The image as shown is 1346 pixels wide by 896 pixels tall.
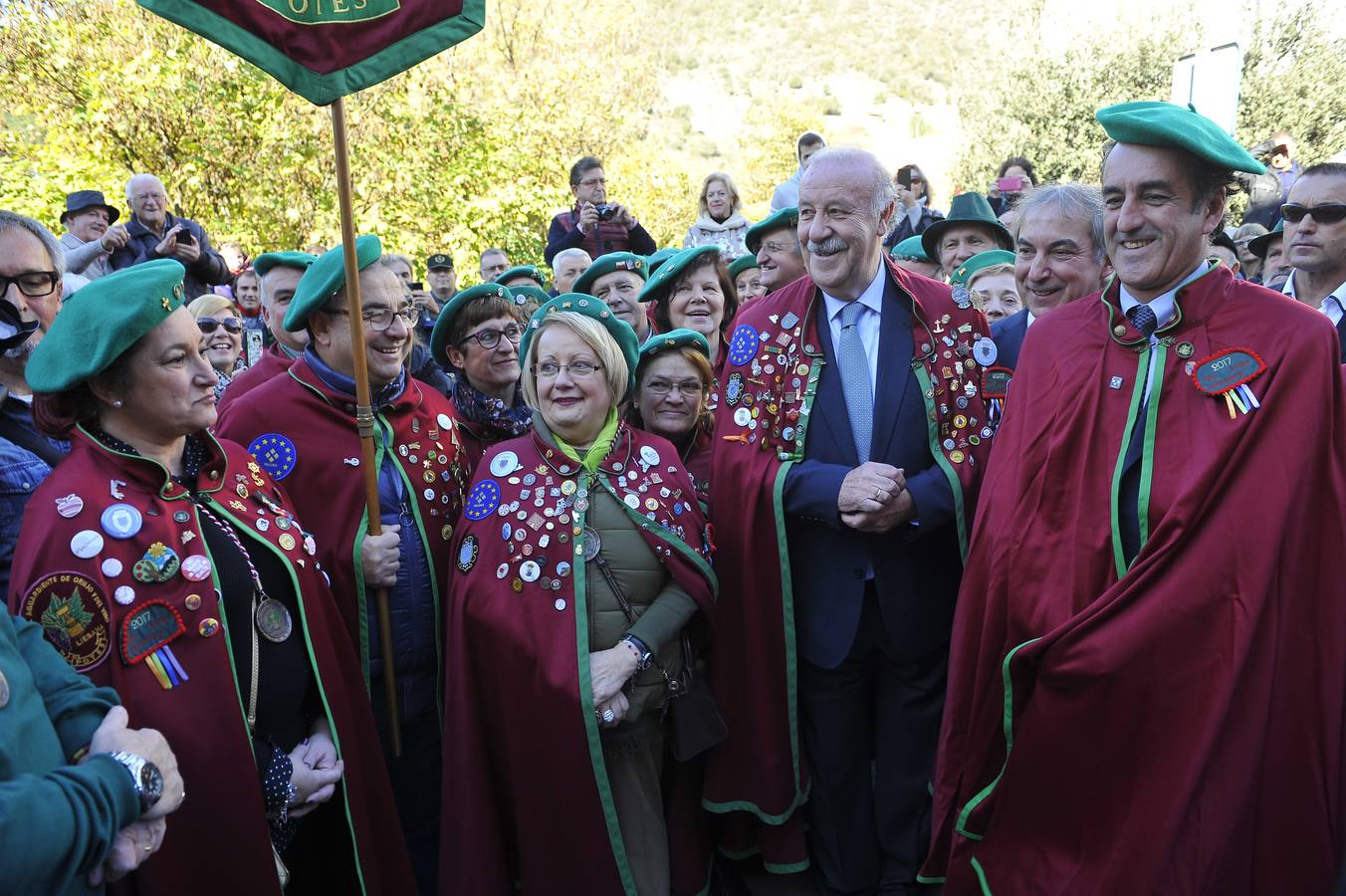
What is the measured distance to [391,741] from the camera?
3643 mm

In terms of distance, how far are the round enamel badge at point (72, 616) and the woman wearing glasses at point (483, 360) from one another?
190 centimetres

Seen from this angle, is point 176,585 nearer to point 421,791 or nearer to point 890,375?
point 421,791

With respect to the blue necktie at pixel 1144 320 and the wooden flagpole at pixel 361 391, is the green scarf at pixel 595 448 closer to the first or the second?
the wooden flagpole at pixel 361 391

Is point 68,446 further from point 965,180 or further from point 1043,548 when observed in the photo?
point 965,180

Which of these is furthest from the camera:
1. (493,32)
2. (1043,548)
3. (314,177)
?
(493,32)

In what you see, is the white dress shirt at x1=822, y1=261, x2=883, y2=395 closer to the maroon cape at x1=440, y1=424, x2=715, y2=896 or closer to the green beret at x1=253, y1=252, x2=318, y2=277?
the maroon cape at x1=440, y1=424, x2=715, y2=896

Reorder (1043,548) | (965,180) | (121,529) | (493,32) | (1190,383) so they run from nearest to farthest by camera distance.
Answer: (121,529), (1190,383), (1043,548), (493,32), (965,180)

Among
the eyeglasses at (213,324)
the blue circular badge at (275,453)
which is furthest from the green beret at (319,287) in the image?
the eyeglasses at (213,324)

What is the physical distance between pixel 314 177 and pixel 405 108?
1644 mm

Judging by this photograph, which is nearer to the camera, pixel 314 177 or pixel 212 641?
pixel 212 641

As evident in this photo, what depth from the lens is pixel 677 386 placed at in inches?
170

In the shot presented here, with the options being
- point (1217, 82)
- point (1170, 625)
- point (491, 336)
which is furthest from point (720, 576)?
point (1217, 82)

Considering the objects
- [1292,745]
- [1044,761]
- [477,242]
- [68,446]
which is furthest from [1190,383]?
[477,242]

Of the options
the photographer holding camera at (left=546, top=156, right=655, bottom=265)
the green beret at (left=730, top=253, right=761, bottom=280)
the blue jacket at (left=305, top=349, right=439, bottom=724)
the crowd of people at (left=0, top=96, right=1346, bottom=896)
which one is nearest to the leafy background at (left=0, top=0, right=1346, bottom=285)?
the photographer holding camera at (left=546, top=156, right=655, bottom=265)
